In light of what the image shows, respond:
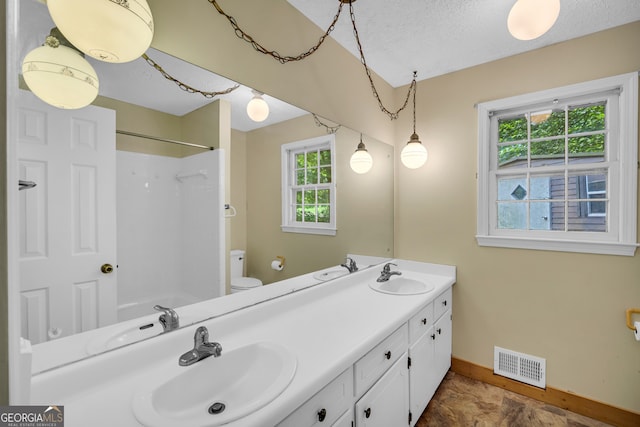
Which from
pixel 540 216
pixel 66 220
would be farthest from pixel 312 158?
pixel 540 216

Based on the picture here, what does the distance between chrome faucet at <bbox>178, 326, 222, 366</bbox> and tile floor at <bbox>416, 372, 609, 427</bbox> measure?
152cm

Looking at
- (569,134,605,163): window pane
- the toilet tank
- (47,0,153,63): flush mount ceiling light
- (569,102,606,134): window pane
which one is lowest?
the toilet tank

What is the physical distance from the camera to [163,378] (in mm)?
894

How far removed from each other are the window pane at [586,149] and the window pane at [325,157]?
5.47ft

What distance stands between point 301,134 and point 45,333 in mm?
1417

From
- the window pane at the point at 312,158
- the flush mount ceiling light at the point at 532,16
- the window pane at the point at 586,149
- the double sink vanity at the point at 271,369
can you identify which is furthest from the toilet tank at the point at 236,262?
the window pane at the point at 586,149

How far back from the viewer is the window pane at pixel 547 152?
79.4 inches

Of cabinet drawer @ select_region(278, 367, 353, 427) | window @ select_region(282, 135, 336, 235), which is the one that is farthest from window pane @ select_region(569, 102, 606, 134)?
cabinet drawer @ select_region(278, 367, 353, 427)

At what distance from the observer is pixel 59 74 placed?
0.79 m

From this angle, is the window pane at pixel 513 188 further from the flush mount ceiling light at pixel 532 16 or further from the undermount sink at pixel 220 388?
the undermount sink at pixel 220 388

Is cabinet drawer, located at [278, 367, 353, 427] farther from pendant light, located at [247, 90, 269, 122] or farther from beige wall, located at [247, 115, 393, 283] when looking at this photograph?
pendant light, located at [247, 90, 269, 122]

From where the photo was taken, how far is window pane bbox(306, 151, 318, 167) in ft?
5.96

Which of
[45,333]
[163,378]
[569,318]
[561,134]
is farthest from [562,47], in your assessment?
[45,333]

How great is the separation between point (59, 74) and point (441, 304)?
7.73 ft
